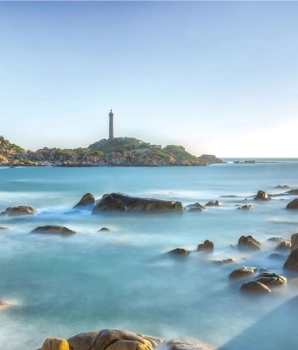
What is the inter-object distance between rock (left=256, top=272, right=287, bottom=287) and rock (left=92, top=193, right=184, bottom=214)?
1171cm

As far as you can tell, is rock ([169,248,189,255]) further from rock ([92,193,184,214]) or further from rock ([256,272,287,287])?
rock ([92,193,184,214])

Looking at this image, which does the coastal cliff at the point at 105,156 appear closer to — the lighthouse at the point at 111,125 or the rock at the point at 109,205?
the lighthouse at the point at 111,125


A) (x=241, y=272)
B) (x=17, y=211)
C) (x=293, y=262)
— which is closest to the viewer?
(x=241, y=272)

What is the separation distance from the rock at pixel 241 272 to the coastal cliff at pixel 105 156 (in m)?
126

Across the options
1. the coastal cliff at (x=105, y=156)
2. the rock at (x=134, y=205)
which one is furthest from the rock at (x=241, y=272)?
the coastal cliff at (x=105, y=156)

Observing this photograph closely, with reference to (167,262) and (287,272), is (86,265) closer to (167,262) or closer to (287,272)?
(167,262)

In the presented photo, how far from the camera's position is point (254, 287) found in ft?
26.0

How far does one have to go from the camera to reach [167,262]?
1076 cm

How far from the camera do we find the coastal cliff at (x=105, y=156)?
13800 cm

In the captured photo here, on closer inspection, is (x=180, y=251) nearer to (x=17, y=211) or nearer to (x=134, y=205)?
(x=134, y=205)

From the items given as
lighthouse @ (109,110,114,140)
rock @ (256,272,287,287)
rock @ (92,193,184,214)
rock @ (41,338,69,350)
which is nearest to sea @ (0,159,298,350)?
rock @ (256,272,287,287)

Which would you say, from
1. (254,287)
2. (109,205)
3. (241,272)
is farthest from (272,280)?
(109,205)

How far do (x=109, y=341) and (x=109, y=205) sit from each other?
14910mm

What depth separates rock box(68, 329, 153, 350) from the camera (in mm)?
5105
